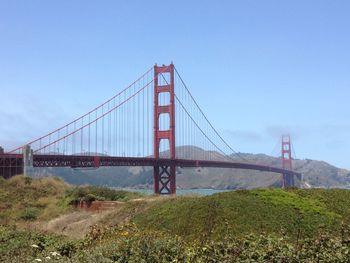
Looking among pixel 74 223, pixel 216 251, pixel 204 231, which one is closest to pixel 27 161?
pixel 74 223

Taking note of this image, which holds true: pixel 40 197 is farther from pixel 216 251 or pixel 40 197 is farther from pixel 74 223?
pixel 216 251

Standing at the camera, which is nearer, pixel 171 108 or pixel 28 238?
pixel 28 238

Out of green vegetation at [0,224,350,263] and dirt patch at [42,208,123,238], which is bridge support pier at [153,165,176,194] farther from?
green vegetation at [0,224,350,263]

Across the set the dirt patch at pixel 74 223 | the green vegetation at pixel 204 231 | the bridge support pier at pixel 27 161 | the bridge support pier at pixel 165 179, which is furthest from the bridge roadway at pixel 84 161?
the dirt patch at pixel 74 223

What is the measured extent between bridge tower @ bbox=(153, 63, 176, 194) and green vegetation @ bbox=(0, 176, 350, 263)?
36413mm

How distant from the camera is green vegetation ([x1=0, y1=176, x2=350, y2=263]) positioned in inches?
298

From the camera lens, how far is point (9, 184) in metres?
28.8

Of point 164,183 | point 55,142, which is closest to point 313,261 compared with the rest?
point 55,142

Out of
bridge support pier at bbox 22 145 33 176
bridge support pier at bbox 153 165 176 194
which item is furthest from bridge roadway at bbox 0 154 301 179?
bridge support pier at bbox 22 145 33 176

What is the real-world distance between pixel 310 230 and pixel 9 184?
20.9m

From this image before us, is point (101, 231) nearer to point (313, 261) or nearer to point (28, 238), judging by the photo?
point (28, 238)

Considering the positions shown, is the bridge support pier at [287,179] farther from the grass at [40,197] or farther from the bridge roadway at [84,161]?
the grass at [40,197]

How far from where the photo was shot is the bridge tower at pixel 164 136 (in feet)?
196

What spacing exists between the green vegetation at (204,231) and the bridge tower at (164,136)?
36.4m
